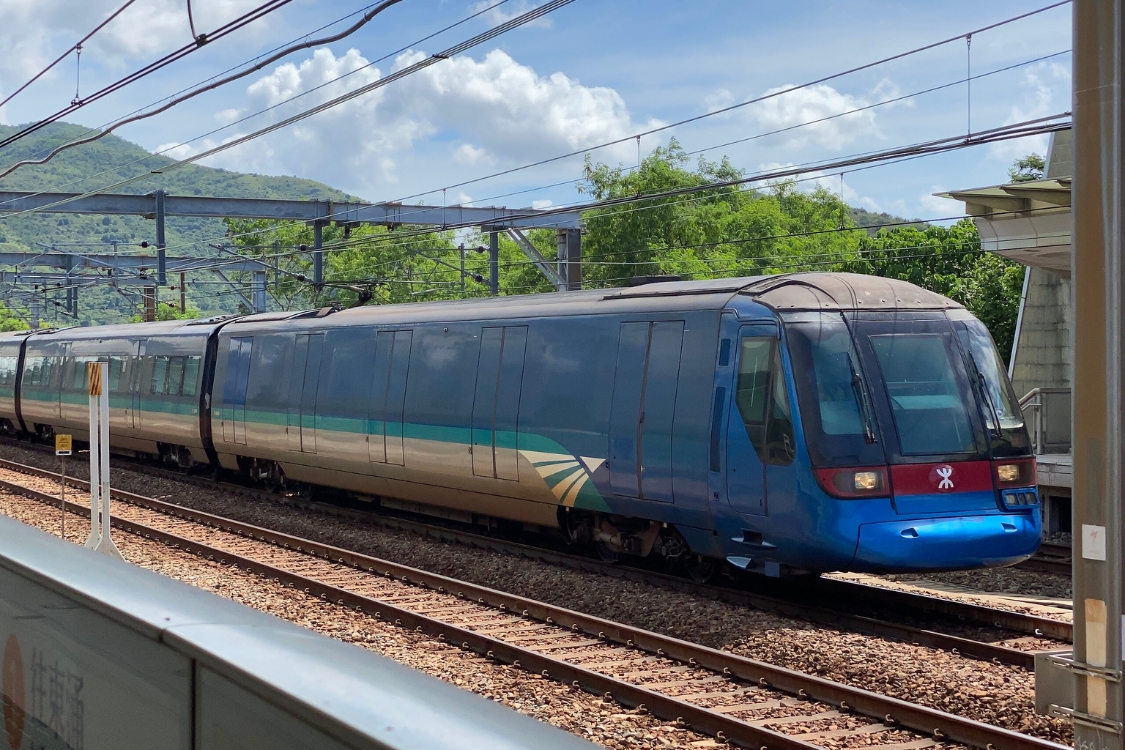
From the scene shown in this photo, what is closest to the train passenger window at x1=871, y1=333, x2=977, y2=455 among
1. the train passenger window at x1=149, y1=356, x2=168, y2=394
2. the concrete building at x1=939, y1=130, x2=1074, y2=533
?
the concrete building at x1=939, y1=130, x2=1074, y2=533

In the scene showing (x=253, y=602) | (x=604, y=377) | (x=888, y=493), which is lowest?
(x=253, y=602)

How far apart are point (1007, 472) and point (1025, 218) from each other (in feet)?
30.4

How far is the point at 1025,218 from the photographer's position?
18.0m

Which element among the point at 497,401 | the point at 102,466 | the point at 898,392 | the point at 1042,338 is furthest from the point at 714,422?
the point at 1042,338

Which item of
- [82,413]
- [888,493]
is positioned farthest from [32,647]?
[82,413]

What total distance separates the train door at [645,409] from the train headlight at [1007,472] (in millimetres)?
2814

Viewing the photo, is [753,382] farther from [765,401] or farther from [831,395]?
[831,395]

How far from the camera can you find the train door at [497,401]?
12.9m

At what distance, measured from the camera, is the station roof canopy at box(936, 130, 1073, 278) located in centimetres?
1727

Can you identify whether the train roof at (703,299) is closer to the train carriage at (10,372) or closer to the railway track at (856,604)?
the railway track at (856,604)

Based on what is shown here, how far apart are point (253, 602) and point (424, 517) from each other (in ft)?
19.5

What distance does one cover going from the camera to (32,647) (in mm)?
2891

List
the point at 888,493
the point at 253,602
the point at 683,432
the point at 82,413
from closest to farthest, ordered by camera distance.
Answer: the point at 888,493
the point at 683,432
the point at 253,602
the point at 82,413

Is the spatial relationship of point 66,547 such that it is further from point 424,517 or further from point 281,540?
point 424,517
